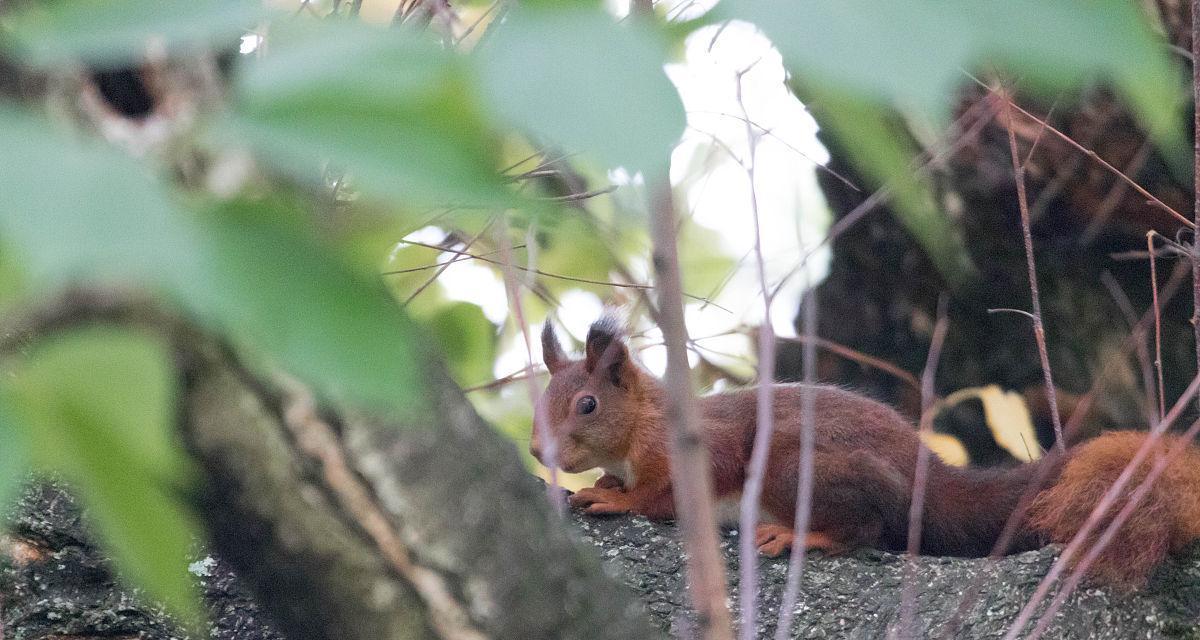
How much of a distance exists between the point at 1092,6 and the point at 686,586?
195 cm

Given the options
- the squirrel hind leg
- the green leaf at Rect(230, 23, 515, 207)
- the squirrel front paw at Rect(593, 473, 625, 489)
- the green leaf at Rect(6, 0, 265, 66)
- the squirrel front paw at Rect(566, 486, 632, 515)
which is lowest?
the squirrel hind leg

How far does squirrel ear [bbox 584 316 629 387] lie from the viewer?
11.4 ft

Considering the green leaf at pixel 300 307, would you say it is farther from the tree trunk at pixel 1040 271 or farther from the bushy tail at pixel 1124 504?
the tree trunk at pixel 1040 271

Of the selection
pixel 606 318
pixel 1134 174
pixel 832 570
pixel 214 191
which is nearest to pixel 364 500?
pixel 214 191

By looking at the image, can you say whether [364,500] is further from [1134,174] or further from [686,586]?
[1134,174]

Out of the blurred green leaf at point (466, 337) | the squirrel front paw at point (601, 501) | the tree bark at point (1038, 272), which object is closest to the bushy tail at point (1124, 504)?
the squirrel front paw at point (601, 501)

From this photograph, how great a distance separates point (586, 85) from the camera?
1.49ft

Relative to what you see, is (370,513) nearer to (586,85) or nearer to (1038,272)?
(586,85)

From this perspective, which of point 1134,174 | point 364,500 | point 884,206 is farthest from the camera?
point 884,206

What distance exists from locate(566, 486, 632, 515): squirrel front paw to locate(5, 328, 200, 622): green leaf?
7.59ft

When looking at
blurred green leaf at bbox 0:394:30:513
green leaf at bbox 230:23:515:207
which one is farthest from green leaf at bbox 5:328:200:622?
green leaf at bbox 230:23:515:207

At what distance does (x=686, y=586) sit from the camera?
2334 mm

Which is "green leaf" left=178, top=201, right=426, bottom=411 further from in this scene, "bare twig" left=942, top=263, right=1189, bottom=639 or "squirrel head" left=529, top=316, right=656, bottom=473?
"squirrel head" left=529, top=316, right=656, bottom=473

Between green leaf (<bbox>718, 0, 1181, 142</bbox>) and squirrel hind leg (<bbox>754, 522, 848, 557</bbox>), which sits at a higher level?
green leaf (<bbox>718, 0, 1181, 142</bbox>)
